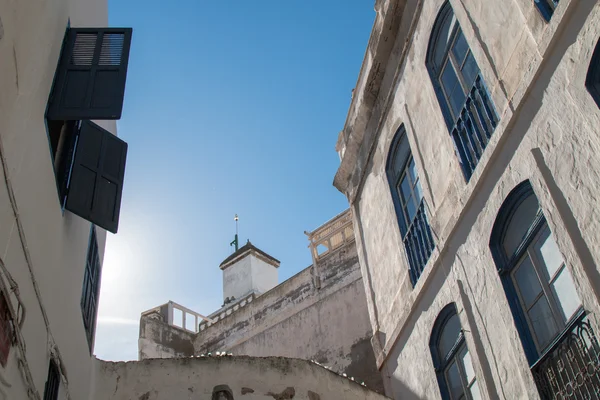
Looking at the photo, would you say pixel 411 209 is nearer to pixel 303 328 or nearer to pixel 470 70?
pixel 470 70

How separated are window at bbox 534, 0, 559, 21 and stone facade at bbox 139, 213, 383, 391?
10241 millimetres

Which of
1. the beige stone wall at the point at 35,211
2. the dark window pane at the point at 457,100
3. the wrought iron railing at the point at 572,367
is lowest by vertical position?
the wrought iron railing at the point at 572,367

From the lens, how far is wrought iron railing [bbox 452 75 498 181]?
6.96 m

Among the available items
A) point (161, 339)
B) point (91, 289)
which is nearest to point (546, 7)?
point (91, 289)

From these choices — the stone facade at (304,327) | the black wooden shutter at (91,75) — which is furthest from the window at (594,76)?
the stone facade at (304,327)

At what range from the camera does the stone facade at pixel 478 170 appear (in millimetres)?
5391

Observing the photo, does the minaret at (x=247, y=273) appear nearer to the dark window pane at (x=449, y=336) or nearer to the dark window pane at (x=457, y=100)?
→ the dark window pane at (x=449, y=336)

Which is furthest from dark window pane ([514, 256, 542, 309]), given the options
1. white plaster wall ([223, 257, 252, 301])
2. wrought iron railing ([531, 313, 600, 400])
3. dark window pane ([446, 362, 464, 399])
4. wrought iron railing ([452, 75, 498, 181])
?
white plaster wall ([223, 257, 252, 301])

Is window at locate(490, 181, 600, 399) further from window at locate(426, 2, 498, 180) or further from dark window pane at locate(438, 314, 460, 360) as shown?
dark window pane at locate(438, 314, 460, 360)

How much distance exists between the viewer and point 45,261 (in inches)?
244

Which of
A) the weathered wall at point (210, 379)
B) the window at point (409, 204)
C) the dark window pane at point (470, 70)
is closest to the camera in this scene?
the dark window pane at point (470, 70)

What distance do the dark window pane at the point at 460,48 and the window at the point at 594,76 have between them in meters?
2.51

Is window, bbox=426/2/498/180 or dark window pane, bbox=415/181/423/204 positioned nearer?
window, bbox=426/2/498/180

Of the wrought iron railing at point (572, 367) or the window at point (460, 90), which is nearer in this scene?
the wrought iron railing at point (572, 367)
